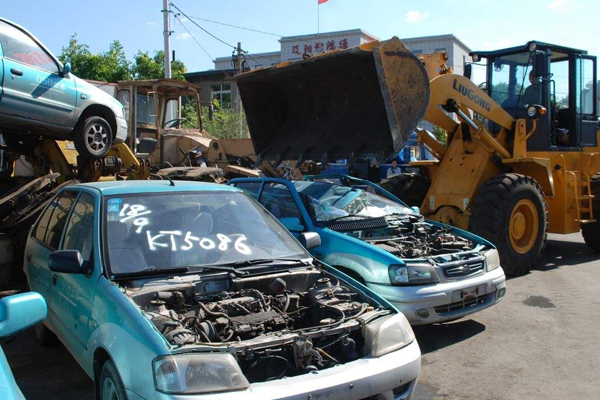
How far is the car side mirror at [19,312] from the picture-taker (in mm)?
2227

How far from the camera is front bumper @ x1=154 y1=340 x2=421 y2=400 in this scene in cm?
276

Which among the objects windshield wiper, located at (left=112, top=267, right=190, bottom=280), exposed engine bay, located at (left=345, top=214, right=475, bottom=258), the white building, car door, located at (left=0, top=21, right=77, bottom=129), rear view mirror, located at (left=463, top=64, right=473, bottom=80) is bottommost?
exposed engine bay, located at (left=345, top=214, right=475, bottom=258)

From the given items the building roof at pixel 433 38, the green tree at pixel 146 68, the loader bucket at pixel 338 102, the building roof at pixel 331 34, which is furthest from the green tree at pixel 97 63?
the loader bucket at pixel 338 102

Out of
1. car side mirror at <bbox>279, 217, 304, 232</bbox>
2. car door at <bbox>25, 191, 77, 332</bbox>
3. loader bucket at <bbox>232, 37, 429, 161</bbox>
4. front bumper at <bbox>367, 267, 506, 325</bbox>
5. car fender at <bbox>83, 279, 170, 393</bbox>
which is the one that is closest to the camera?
car fender at <bbox>83, 279, 170, 393</bbox>

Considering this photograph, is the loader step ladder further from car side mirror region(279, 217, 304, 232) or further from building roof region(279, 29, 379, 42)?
building roof region(279, 29, 379, 42)

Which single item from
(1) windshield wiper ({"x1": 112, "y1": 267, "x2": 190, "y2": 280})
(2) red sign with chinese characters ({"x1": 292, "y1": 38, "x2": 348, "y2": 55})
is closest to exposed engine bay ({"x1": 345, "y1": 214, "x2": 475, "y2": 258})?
(1) windshield wiper ({"x1": 112, "y1": 267, "x2": 190, "y2": 280})

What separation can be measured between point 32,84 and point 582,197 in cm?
896

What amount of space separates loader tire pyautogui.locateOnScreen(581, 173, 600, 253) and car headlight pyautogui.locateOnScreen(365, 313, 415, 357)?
24.8ft

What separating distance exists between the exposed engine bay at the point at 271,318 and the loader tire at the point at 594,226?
24.2 ft

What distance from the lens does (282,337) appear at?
3113 millimetres

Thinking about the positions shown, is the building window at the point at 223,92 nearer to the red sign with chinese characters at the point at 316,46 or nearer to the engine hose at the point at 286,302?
the red sign with chinese characters at the point at 316,46

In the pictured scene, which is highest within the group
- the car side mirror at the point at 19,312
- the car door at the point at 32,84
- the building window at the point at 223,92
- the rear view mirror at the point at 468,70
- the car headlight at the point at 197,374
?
the building window at the point at 223,92

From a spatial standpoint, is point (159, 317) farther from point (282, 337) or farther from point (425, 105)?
point (425, 105)

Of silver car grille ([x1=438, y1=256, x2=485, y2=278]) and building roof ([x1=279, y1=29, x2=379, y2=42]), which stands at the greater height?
building roof ([x1=279, y1=29, x2=379, y2=42])
